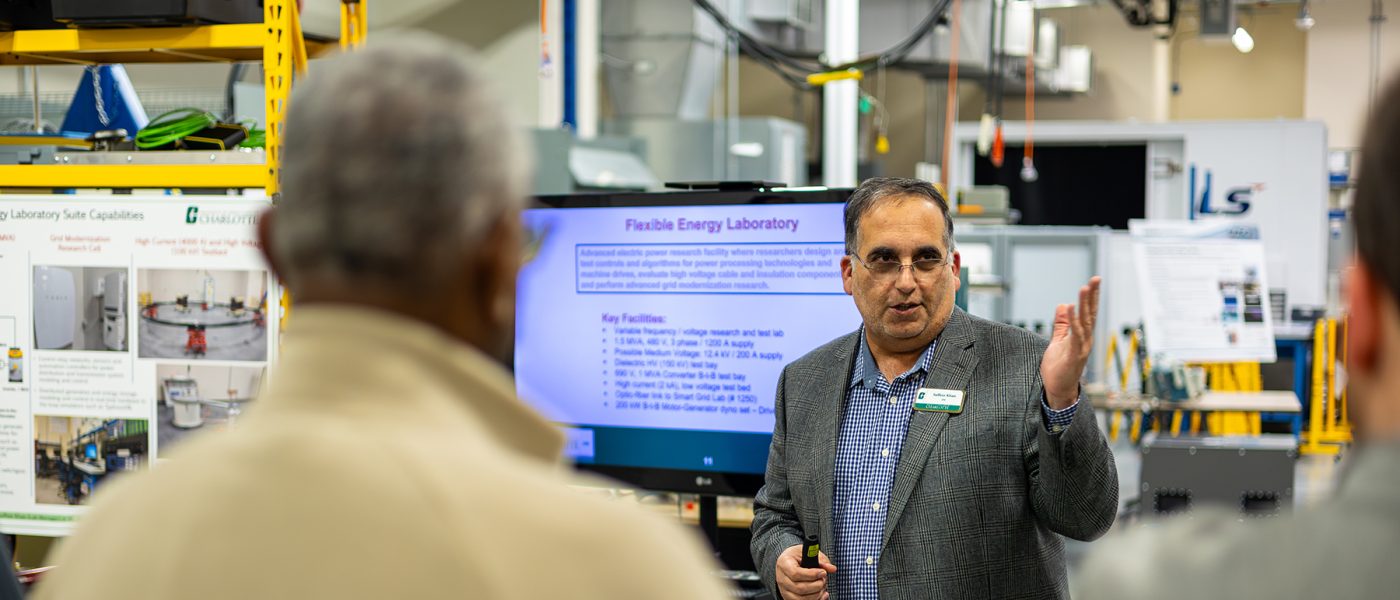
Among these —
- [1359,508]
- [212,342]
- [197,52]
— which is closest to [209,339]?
[212,342]

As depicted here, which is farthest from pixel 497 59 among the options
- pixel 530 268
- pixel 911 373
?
pixel 911 373

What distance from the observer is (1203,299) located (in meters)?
7.75

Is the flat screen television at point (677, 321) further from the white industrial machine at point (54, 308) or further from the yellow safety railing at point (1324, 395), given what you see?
the yellow safety railing at point (1324, 395)

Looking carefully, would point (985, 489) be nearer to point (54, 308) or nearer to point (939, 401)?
point (939, 401)

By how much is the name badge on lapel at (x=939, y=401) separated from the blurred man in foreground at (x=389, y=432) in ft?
5.06

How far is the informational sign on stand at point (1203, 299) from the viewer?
7590 millimetres

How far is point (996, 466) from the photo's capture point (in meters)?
2.31

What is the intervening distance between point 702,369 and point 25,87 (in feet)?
7.89

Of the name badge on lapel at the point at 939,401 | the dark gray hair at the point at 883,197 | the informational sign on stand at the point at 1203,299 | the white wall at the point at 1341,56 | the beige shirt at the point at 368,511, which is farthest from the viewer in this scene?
the white wall at the point at 1341,56

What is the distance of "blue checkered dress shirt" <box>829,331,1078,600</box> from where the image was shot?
2.38 m

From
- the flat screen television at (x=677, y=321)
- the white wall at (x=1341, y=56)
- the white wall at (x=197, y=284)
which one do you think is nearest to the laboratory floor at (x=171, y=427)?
the white wall at (x=197, y=284)

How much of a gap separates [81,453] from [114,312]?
310mm

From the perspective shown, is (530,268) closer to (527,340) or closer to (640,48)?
(527,340)

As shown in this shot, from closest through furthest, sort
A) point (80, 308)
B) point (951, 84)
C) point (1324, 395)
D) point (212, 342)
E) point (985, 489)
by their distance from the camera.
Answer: point (985, 489)
point (212, 342)
point (80, 308)
point (1324, 395)
point (951, 84)
